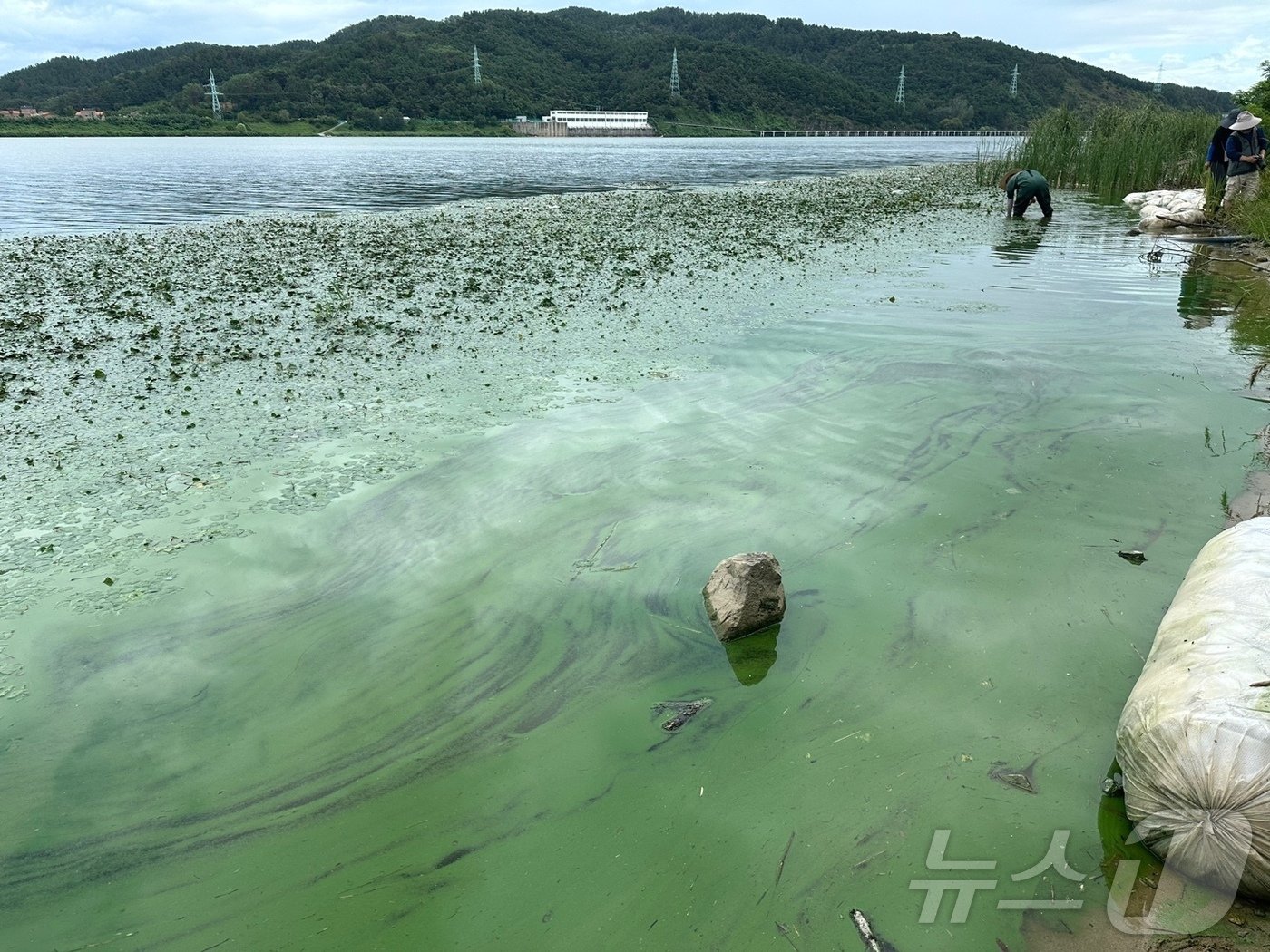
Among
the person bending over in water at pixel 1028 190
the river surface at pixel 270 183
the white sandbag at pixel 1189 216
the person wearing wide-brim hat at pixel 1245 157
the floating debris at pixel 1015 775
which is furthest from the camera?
the river surface at pixel 270 183

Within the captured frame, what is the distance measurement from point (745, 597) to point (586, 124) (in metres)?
117

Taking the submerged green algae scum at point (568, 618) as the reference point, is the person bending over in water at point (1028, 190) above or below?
above

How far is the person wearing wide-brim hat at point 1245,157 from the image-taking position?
492 inches

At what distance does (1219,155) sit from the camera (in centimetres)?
1416

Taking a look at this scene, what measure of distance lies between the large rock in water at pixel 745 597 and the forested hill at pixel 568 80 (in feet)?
336

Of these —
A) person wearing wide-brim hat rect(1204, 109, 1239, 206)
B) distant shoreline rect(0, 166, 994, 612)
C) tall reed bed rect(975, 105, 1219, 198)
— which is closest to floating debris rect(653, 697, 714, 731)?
distant shoreline rect(0, 166, 994, 612)

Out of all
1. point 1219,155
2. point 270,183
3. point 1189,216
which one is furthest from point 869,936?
point 270,183

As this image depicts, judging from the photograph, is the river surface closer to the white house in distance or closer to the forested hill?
the forested hill

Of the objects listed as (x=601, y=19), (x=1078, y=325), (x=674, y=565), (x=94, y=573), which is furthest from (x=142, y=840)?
(x=601, y=19)

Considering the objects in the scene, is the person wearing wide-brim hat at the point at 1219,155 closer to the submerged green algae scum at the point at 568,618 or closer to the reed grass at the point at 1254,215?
the reed grass at the point at 1254,215

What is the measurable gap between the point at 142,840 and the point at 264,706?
26.2 inches

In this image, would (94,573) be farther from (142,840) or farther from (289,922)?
(289,922)

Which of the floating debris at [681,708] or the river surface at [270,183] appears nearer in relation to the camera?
the floating debris at [681,708]

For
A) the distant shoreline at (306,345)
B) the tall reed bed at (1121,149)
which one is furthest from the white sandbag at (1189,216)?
the tall reed bed at (1121,149)
